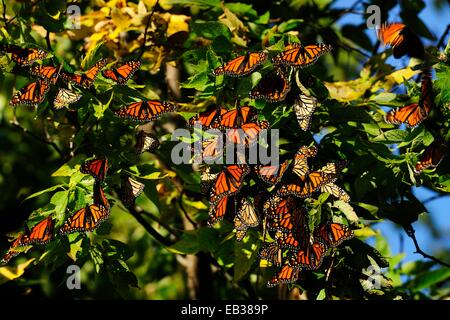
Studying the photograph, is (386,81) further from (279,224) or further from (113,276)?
(113,276)

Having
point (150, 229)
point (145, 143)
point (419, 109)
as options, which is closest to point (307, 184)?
point (419, 109)

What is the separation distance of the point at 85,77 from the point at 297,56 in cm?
67

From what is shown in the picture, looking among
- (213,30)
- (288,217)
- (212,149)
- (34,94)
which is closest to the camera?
(288,217)

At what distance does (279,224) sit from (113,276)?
0.72 metres

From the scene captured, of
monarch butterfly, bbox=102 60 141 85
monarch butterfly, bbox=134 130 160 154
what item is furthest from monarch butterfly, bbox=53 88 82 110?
monarch butterfly, bbox=134 130 160 154

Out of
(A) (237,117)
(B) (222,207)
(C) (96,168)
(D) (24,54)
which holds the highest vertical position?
(D) (24,54)

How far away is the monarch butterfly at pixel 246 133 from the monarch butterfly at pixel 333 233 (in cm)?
34

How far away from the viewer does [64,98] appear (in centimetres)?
248

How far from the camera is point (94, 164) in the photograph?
2.40 meters

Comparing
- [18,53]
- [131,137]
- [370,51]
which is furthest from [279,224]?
[370,51]

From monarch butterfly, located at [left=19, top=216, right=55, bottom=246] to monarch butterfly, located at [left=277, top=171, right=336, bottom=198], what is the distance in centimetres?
70

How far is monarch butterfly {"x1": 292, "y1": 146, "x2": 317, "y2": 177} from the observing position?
2344 millimetres

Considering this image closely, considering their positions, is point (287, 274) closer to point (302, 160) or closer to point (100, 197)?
point (302, 160)

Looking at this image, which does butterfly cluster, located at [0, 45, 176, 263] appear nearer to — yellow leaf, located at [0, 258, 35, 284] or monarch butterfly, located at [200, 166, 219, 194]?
A: monarch butterfly, located at [200, 166, 219, 194]
